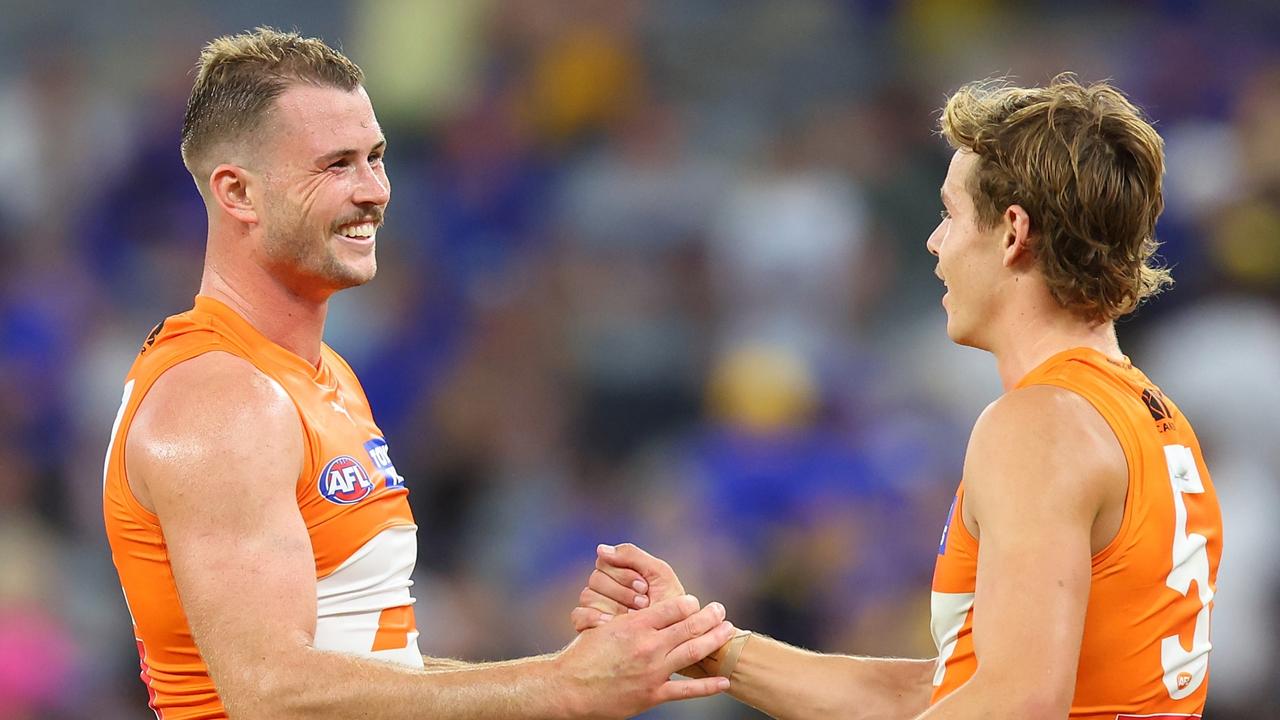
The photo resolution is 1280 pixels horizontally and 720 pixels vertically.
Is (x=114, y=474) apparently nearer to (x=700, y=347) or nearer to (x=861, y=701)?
(x=861, y=701)

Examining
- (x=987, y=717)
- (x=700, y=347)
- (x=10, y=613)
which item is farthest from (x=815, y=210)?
(x=987, y=717)

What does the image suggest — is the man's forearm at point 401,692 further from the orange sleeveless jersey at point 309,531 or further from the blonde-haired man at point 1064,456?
the blonde-haired man at point 1064,456

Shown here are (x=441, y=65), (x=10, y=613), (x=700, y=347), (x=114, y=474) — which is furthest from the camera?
(x=441, y=65)

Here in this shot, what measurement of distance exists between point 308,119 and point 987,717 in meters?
2.21

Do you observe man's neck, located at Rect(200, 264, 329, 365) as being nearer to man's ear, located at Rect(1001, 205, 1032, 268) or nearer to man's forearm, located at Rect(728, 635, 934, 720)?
man's forearm, located at Rect(728, 635, 934, 720)

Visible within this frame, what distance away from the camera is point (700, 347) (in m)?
9.26

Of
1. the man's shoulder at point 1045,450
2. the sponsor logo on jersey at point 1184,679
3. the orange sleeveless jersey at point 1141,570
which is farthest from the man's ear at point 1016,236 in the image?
the sponsor logo on jersey at point 1184,679

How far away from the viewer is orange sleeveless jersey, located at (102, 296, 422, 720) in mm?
3754

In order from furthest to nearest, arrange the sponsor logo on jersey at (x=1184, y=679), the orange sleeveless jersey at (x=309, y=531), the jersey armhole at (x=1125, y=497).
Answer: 1. the orange sleeveless jersey at (x=309, y=531)
2. the sponsor logo on jersey at (x=1184, y=679)
3. the jersey armhole at (x=1125, y=497)

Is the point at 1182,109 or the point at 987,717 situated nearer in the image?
the point at 987,717

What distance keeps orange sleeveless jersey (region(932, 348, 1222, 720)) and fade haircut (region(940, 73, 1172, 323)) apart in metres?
0.18

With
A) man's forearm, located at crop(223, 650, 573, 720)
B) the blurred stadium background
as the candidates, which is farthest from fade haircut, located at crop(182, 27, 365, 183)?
the blurred stadium background

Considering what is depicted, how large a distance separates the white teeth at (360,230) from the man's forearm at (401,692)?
1.12 meters

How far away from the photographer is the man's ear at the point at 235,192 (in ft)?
13.3
